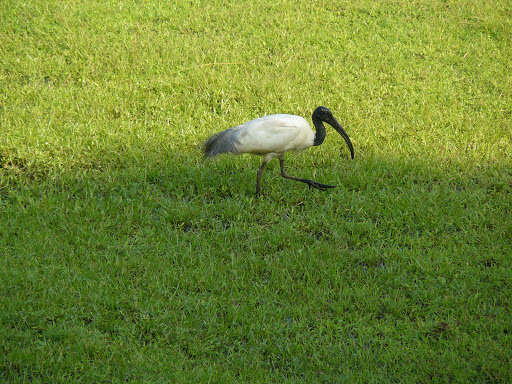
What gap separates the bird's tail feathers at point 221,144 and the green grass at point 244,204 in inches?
11.8

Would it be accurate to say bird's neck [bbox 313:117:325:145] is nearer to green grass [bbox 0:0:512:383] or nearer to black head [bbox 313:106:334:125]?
black head [bbox 313:106:334:125]

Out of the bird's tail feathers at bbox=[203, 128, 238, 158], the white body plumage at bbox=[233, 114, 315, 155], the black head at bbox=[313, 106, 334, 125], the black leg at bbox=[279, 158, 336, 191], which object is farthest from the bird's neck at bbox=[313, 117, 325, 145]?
the bird's tail feathers at bbox=[203, 128, 238, 158]

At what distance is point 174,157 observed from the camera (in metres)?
6.49

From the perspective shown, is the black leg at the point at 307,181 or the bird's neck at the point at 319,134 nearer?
the black leg at the point at 307,181

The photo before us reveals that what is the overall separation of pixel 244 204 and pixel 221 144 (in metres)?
0.64

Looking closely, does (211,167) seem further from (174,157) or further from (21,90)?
(21,90)

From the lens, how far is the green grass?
→ 3.98 meters

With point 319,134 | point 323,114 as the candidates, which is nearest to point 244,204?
point 319,134

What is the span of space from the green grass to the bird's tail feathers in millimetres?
299

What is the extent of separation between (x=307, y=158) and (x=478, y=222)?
205 cm

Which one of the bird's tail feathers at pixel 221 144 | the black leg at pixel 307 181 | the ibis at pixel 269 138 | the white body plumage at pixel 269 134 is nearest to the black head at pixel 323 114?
the ibis at pixel 269 138

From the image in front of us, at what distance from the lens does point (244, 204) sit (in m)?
5.74

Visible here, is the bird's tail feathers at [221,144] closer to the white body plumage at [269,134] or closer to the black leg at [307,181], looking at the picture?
the white body plumage at [269,134]

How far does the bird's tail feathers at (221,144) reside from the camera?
561 centimetres
